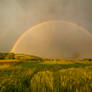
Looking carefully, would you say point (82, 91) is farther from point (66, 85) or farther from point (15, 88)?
point (15, 88)

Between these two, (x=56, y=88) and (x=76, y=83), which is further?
(x=76, y=83)

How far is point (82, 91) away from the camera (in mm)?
2029

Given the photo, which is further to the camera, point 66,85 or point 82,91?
point 66,85

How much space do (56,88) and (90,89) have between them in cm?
107

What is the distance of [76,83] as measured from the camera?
2.39 m

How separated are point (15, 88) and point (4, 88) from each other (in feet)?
1.06

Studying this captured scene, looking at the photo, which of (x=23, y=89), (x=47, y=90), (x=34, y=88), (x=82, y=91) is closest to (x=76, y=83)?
(x=82, y=91)

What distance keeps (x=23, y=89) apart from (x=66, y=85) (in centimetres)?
138

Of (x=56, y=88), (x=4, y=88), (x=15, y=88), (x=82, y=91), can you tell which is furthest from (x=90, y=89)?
(x=4, y=88)

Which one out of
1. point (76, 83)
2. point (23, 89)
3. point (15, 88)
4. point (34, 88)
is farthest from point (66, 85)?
point (15, 88)

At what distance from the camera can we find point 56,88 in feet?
6.89

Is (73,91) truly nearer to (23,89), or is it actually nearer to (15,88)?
(23,89)

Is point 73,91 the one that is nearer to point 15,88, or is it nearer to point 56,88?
point 56,88

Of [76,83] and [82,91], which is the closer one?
[82,91]
